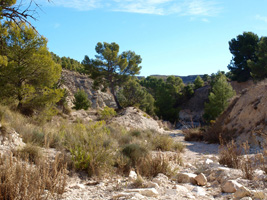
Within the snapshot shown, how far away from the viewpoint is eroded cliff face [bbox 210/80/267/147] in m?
11.4

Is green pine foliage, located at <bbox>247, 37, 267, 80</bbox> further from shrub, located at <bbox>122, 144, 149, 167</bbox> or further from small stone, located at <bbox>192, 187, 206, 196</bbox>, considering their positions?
small stone, located at <bbox>192, 187, 206, 196</bbox>

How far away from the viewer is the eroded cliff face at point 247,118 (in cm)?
1138

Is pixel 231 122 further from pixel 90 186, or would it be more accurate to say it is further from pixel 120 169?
pixel 90 186

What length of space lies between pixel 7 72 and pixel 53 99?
2886 mm

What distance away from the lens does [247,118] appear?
12.5 meters

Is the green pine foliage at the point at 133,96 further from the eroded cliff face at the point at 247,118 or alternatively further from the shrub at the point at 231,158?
the shrub at the point at 231,158

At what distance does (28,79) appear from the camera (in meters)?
14.1

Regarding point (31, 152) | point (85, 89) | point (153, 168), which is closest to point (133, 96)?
point (85, 89)

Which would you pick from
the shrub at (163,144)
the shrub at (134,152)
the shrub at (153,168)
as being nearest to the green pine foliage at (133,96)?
the shrub at (163,144)

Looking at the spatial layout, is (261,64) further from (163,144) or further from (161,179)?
(161,179)

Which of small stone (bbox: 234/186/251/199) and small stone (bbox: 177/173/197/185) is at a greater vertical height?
small stone (bbox: 234/186/251/199)

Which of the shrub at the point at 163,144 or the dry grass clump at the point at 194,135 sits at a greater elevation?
the shrub at the point at 163,144

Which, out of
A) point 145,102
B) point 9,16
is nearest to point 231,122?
point 9,16

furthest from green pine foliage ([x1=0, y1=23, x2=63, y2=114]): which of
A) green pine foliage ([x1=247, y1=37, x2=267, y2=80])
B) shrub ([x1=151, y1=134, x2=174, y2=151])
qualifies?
green pine foliage ([x1=247, y1=37, x2=267, y2=80])
